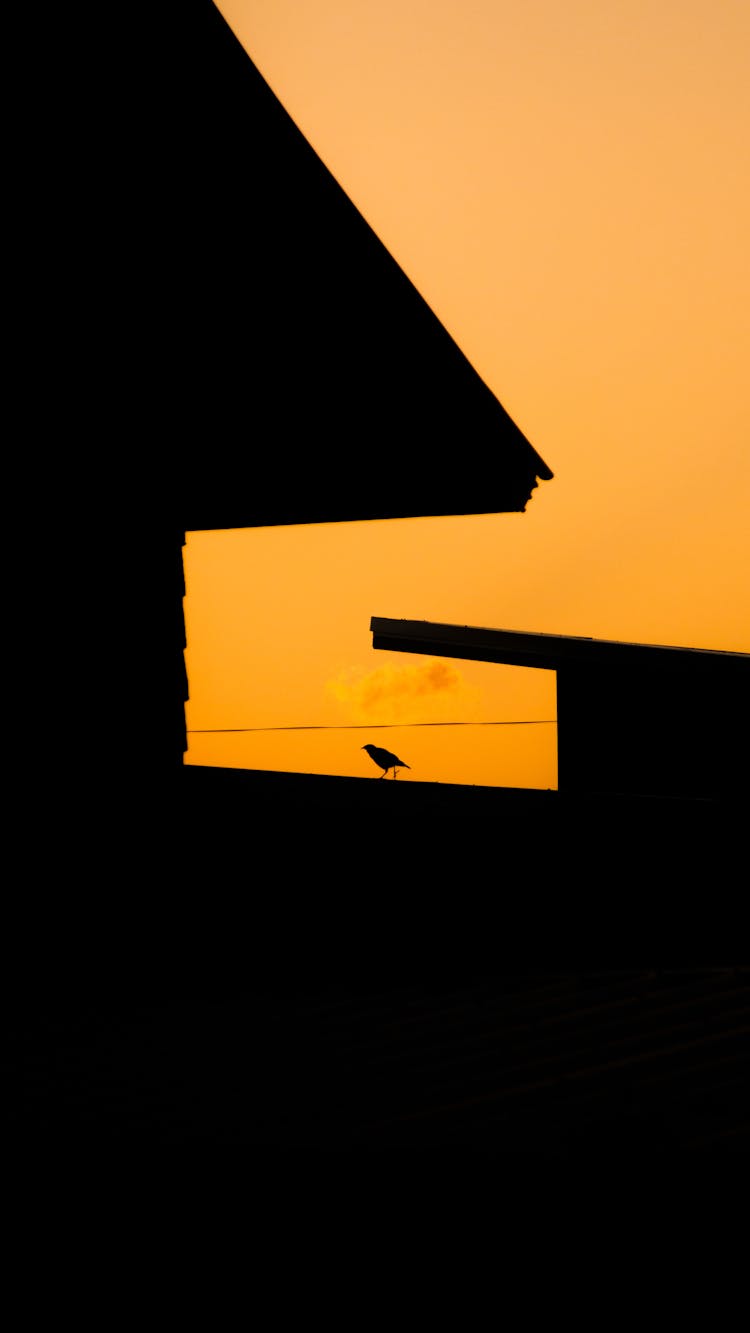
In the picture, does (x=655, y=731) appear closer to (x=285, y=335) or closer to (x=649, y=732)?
(x=649, y=732)

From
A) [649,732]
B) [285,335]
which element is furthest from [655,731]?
[285,335]

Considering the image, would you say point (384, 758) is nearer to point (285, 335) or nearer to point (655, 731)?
point (655, 731)

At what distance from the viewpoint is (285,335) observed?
4.32 metres

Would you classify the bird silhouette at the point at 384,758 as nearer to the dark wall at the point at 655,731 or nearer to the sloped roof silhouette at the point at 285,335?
the dark wall at the point at 655,731

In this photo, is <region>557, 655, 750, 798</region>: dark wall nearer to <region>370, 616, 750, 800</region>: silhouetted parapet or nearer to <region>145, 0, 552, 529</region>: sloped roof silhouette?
<region>370, 616, 750, 800</region>: silhouetted parapet

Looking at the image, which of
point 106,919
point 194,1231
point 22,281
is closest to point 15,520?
point 22,281

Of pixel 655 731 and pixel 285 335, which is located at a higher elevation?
pixel 285 335

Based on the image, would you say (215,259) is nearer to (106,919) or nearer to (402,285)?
(402,285)

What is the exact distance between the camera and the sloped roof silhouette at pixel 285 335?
4199 millimetres

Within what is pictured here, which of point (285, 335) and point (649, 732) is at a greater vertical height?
point (285, 335)

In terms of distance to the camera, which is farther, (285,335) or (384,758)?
(384,758)

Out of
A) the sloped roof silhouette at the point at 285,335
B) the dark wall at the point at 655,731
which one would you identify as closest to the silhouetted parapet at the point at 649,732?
the dark wall at the point at 655,731


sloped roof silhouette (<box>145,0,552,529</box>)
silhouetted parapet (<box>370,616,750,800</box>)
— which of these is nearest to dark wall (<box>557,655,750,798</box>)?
silhouetted parapet (<box>370,616,750,800</box>)

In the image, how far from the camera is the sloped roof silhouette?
4199 millimetres
